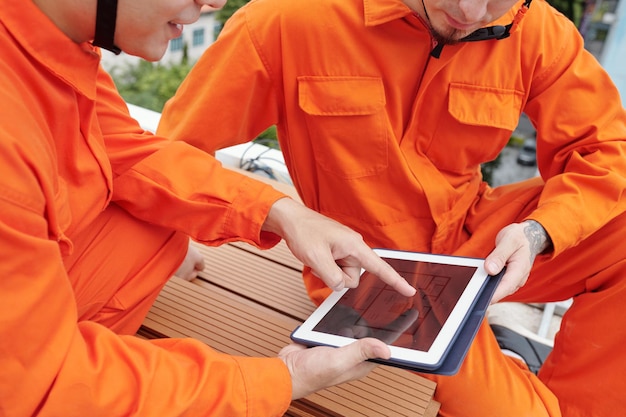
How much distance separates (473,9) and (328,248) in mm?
542

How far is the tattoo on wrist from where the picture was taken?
1.31 metres

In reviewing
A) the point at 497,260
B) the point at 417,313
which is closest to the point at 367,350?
the point at 417,313

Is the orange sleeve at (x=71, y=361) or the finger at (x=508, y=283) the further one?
the finger at (x=508, y=283)

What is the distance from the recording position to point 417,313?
1.16m

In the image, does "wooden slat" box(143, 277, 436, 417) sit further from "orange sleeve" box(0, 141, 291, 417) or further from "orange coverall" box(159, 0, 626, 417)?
"orange sleeve" box(0, 141, 291, 417)

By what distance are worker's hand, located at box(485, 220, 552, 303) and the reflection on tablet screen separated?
54 mm

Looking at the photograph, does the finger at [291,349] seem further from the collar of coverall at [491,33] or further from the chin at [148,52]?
the collar of coverall at [491,33]

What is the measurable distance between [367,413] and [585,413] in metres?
0.55

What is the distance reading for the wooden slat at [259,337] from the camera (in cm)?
121

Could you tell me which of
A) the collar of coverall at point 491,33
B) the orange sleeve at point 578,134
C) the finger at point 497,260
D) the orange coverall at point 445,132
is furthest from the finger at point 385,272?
the collar of coverall at point 491,33

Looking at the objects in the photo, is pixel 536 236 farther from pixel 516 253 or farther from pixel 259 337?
pixel 259 337

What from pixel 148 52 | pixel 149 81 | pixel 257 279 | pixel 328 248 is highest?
pixel 148 52

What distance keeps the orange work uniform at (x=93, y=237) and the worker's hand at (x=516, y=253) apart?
47 cm

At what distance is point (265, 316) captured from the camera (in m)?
1.42
